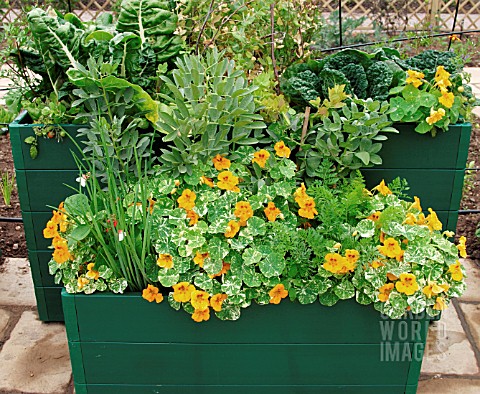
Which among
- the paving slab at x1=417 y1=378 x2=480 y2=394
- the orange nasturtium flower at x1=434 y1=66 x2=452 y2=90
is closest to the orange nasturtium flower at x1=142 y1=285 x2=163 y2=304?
the paving slab at x1=417 y1=378 x2=480 y2=394

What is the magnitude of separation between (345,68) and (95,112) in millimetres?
836

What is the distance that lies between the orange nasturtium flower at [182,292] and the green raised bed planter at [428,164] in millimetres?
743

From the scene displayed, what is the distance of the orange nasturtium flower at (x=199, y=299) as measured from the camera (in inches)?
66.9

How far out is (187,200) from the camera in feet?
6.08

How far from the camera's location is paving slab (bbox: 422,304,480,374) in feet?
7.27

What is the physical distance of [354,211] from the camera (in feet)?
6.14

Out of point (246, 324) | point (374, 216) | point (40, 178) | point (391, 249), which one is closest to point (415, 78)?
point (374, 216)

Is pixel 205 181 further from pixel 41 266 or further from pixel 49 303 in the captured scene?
pixel 49 303

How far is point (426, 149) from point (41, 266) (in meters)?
1.40

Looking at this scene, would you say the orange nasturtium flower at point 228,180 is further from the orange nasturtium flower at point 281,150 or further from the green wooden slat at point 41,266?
the green wooden slat at point 41,266

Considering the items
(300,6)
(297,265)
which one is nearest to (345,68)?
(300,6)

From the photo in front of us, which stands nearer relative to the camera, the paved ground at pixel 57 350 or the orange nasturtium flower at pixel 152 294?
the orange nasturtium flower at pixel 152 294

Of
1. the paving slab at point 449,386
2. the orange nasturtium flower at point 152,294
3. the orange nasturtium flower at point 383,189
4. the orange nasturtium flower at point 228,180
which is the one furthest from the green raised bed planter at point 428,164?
the orange nasturtium flower at point 152,294

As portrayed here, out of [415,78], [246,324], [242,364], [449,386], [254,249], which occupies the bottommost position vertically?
[449,386]
